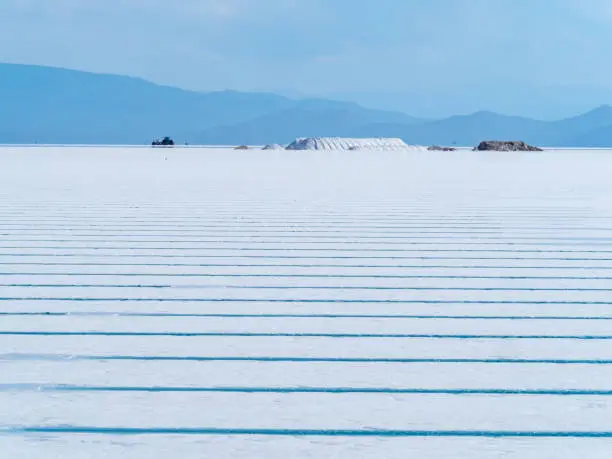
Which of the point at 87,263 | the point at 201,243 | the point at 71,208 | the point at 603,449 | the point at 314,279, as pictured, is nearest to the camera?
the point at 603,449

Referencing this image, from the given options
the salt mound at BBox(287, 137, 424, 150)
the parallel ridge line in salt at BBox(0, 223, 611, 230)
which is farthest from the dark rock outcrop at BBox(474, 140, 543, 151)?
the parallel ridge line in salt at BBox(0, 223, 611, 230)

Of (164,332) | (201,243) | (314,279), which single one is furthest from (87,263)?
(164,332)

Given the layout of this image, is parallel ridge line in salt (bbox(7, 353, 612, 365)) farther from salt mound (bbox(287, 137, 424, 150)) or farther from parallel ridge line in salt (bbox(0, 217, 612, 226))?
salt mound (bbox(287, 137, 424, 150))

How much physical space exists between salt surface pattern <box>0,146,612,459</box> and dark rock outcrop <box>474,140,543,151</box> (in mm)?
20503

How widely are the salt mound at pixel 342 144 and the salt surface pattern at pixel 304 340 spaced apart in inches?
790

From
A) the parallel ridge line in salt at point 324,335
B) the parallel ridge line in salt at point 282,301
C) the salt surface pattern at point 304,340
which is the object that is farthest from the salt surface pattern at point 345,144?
the parallel ridge line in salt at point 324,335

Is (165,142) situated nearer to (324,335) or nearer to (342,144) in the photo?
(342,144)

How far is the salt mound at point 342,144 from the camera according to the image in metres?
23.8

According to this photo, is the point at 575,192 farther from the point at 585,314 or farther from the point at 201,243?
the point at 585,314

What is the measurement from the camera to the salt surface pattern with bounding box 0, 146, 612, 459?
1.30 m

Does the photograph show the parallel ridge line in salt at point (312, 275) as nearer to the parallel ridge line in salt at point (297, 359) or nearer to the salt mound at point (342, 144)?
the parallel ridge line in salt at point (297, 359)

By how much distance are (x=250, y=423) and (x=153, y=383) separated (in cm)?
27

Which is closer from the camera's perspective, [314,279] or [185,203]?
[314,279]

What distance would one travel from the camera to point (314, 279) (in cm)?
252
